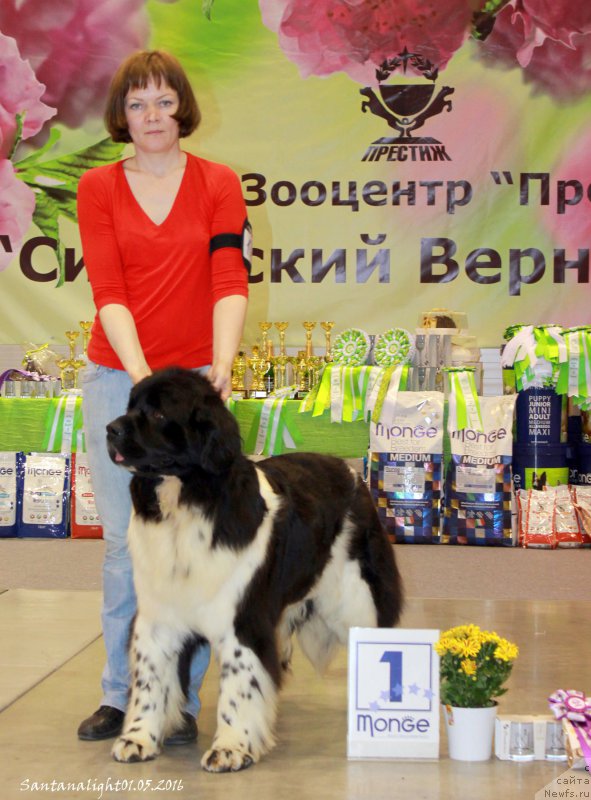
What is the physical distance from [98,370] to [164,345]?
0.70 ft

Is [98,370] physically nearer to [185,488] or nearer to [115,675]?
[185,488]

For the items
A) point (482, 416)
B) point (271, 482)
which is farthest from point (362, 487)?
point (482, 416)

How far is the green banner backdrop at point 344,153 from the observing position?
22.6ft

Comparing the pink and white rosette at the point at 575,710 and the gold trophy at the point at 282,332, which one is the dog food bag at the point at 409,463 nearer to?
the gold trophy at the point at 282,332

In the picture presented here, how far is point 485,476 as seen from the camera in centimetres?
605

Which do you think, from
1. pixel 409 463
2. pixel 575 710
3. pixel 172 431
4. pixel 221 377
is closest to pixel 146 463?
pixel 172 431

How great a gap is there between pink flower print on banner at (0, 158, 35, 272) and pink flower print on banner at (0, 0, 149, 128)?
0.49 metres

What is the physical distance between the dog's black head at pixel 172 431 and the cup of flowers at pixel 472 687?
2.59 feet

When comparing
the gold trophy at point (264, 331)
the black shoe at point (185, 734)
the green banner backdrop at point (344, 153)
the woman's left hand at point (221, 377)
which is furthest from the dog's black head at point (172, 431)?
the green banner backdrop at point (344, 153)

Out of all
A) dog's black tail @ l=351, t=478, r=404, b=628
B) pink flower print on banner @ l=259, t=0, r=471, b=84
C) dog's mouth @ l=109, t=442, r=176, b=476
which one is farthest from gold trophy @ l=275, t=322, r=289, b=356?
dog's mouth @ l=109, t=442, r=176, b=476

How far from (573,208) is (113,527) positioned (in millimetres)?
4668

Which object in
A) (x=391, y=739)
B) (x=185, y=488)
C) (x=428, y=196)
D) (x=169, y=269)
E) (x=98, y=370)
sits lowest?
(x=391, y=739)

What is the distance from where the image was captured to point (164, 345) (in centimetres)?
310

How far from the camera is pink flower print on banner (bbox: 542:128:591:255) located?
6906mm
